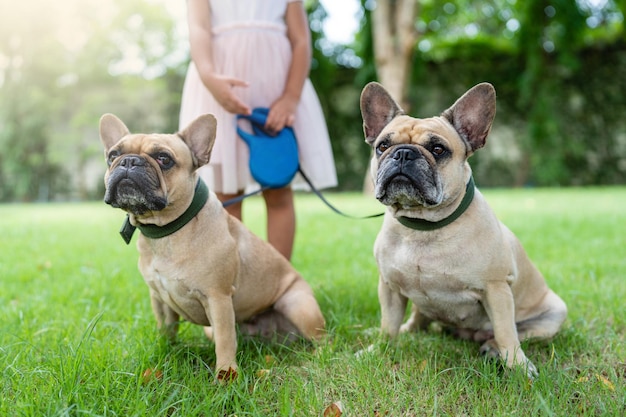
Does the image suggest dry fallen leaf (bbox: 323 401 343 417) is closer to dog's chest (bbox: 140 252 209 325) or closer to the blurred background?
dog's chest (bbox: 140 252 209 325)

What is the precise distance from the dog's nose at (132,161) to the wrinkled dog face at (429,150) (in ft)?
3.45

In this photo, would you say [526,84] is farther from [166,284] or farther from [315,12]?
[166,284]

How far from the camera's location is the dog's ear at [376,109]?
2775mm

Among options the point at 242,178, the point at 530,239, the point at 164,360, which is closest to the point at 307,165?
the point at 242,178

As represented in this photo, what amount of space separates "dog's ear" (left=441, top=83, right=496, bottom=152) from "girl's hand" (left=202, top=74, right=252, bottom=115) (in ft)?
4.13

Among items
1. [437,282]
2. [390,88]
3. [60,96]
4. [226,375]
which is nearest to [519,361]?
[437,282]

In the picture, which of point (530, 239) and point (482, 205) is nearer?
point (482, 205)

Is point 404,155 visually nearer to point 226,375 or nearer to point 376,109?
point 376,109

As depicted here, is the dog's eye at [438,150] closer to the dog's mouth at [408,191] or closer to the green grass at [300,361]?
the dog's mouth at [408,191]

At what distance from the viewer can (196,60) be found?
11.2ft

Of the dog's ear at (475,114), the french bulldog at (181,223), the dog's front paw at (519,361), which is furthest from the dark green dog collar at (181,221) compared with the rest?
the dog's front paw at (519,361)

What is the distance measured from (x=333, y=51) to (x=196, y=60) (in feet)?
43.2

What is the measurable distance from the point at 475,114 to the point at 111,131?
180 centimetres

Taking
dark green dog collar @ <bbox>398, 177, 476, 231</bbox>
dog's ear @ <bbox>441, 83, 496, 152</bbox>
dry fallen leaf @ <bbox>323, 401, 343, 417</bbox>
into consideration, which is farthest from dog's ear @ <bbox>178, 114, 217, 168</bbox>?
dry fallen leaf @ <bbox>323, 401, 343, 417</bbox>
